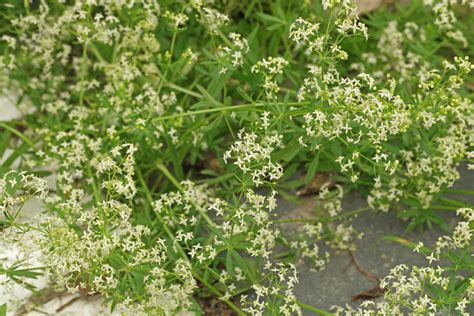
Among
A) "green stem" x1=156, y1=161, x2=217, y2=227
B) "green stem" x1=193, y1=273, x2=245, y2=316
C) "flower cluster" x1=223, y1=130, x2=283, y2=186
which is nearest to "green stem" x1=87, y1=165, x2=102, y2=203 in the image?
"green stem" x1=156, y1=161, x2=217, y2=227

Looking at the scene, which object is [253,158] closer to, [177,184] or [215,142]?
[177,184]

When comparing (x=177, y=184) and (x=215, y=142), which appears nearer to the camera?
(x=177, y=184)

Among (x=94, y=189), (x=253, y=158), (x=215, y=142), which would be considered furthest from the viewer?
(x=215, y=142)

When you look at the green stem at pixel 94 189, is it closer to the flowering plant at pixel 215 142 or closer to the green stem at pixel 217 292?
the flowering plant at pixel 215 142

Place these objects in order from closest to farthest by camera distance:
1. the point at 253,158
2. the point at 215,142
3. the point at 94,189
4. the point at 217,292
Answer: the point at 253,158 < the point at 217,292 < the point at 94,189 < the point at 215,142

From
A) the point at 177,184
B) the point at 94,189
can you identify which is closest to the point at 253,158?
the point at 177,184

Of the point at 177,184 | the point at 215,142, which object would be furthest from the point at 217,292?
the point at 215,142

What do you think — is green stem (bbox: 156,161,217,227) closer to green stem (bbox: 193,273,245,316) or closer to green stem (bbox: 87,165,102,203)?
green stem (bbox: 193,273,245,316)

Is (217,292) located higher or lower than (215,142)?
lower

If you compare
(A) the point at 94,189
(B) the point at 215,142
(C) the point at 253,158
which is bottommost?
(A) the point at 94,189

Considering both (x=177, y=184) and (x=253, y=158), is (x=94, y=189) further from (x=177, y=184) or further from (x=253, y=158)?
(x=253, y=158)

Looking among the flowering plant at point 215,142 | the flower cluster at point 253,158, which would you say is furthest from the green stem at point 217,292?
the flower cluster at point 253,158

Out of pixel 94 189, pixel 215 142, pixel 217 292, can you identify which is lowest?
pixel 217 292
